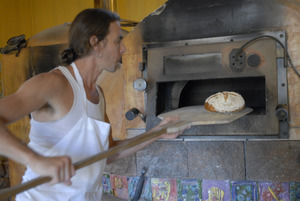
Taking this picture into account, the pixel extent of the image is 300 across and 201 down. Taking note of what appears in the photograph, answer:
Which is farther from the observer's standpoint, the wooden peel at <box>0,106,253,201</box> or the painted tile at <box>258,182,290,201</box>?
the painted tile at <box>258,182,290,201</box>

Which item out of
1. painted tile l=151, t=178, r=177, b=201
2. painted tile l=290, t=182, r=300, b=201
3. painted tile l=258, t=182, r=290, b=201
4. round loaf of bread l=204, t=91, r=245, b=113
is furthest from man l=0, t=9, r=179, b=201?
painted tile l=290, t=182, r=300, b=201

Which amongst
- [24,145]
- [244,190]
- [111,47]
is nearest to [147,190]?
[244,190]

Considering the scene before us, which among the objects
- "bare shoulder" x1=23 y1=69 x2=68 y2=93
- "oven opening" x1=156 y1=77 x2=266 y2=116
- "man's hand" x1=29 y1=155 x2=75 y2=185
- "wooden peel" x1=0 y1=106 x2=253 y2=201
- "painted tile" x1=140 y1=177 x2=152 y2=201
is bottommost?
"painted tile" x1=140 y1=177 x2=152 y2=201

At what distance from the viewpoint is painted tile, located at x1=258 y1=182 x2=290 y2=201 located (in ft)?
6.54

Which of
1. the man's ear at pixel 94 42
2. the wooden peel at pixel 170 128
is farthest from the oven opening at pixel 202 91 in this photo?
the man's ear at pixel 94 42

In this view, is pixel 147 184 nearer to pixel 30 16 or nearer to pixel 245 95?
pixel 245 95

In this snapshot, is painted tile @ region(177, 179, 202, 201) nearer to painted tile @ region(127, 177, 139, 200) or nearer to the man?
painted tile @ region(127, 177, 139, 200)

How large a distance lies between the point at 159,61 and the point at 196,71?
10.8 inches

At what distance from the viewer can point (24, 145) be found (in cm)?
96

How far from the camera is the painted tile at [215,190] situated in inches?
83.6

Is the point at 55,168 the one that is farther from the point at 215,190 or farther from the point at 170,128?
the point at 215,190

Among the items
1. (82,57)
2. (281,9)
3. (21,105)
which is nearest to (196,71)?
(281,9)

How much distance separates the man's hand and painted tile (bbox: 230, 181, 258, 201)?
1.49m

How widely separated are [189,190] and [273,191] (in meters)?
0.57
